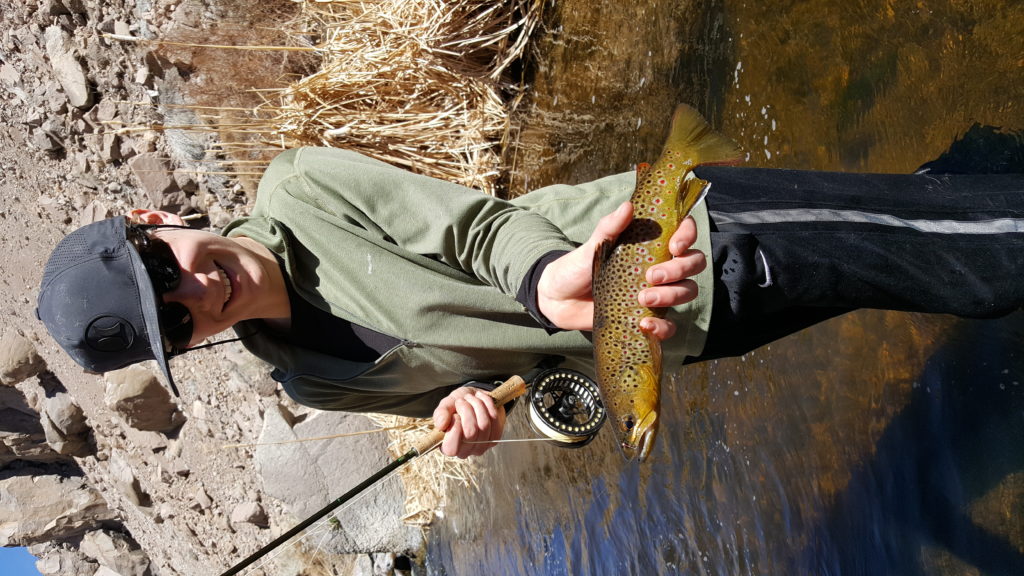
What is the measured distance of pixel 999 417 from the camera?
97.2 inches

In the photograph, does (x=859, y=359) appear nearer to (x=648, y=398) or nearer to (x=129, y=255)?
(x=648, y=398)

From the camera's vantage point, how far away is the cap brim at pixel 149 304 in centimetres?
198

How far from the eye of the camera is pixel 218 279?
2023 mm

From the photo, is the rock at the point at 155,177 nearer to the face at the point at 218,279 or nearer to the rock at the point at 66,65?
the rock at the point at 66,65

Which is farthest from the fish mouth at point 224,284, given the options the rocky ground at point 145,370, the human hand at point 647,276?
the rocky ground at point 145,370

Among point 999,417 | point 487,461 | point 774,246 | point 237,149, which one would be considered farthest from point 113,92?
point 999,417

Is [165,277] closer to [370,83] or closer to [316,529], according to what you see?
[370,83]

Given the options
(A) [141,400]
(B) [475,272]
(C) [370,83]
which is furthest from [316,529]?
(B) [475,272]

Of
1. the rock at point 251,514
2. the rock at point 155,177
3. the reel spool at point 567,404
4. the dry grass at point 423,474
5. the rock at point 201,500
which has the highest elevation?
the reel spool at point 567,404

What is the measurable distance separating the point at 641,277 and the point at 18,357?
7.93 m

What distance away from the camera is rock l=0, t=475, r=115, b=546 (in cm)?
842

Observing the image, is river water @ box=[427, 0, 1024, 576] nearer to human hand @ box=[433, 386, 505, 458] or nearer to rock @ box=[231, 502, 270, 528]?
human hand @ box=[433, 386, 505, 458]

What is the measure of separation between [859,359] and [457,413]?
67.8 inches

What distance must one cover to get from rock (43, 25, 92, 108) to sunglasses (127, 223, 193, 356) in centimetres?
423
